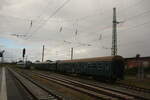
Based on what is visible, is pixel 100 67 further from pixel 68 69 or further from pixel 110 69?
pixel 68 69

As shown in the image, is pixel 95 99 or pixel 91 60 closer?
pixel 95 99

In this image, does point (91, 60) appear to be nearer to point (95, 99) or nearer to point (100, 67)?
point (100, 67)

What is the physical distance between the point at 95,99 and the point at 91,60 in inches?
619

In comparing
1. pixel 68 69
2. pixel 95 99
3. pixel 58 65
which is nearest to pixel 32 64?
pixel 58 65

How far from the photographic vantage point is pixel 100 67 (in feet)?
82.5

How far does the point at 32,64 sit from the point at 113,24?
60.3 metres

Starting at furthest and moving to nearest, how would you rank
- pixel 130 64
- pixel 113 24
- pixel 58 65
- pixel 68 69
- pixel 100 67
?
pixel 58 65, pixel 68 69, pixel 130 64, pixel 113 24, pixel 100 67

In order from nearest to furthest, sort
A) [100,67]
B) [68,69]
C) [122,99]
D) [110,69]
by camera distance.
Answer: [122,99], [110,69], [100,67], [68,69]

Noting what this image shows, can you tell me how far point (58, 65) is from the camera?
44.6 metres

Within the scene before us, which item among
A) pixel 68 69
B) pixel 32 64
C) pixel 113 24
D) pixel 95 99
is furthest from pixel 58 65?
pixel 32 64

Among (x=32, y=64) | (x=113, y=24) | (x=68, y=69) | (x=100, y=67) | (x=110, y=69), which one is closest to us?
(x=110, y=69)

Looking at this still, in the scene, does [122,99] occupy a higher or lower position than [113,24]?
lower

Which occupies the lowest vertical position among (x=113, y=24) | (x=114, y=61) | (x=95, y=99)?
(x=95, y=99)

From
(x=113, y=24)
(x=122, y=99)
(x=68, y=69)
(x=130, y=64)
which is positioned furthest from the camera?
(x=68, y=69)
